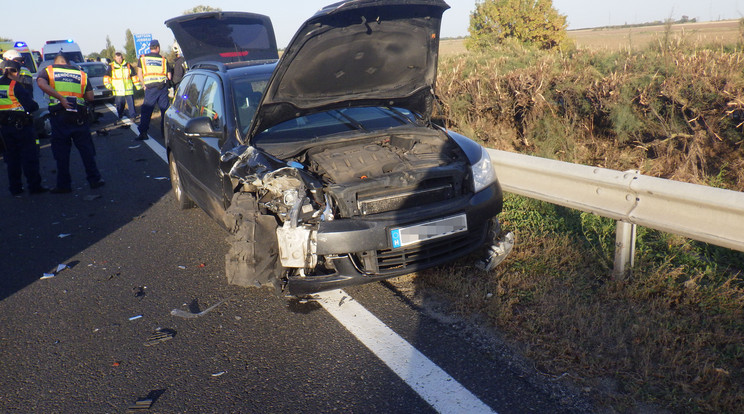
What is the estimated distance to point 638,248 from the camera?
4.20m

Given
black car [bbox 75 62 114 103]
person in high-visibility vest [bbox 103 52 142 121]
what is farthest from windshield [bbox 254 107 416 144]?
black car [bbox 75 62 114 103]

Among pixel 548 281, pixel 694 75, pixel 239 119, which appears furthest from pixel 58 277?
pixel 694 75

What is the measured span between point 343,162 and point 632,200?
1.92m

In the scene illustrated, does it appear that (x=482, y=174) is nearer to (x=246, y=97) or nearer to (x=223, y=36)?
(x=246, y=97)

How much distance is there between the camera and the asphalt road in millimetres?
2842

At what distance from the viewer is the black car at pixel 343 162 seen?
3.59 meters

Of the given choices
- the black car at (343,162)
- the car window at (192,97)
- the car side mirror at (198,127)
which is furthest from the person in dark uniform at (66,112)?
the car side mirror at (198,127)

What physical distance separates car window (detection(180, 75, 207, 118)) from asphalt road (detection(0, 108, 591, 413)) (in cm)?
129

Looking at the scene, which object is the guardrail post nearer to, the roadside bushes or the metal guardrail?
the metal guardrail

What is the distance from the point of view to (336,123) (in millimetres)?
4664

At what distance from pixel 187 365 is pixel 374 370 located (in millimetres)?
1094

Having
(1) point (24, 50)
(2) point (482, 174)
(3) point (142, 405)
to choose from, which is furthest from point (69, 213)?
(1) point (24, 50)

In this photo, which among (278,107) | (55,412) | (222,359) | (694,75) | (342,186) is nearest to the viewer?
(55,412)

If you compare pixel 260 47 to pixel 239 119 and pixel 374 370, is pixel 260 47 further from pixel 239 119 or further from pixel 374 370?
pixel 374 370
